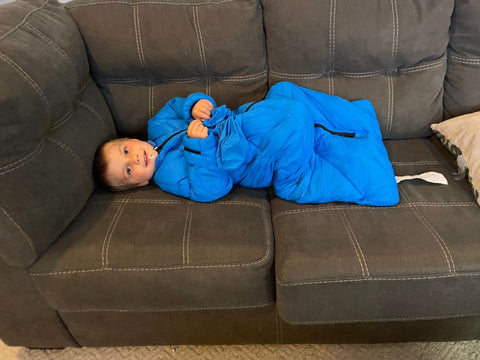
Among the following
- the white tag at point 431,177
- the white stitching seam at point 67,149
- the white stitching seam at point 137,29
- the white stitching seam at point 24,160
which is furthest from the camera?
the white stitching seam at point 137,29

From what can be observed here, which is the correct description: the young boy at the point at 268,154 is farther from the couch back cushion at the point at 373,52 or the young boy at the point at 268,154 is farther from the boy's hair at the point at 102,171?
the couch back cushion at the point at 373,52

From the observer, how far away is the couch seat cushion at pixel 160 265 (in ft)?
Answer: 3.22

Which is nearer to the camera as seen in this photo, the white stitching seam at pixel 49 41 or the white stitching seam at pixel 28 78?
the white stitching seam at pixel 28 78

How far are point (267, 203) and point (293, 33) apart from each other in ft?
2.09

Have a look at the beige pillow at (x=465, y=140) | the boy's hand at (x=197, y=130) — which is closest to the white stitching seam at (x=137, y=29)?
the boy's hand at (x=197, y=130)

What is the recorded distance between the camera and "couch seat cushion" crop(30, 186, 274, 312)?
3.22 ft

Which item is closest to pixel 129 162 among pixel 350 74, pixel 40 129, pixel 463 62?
pixel 40 129

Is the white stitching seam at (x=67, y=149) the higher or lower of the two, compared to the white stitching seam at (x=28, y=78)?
lower

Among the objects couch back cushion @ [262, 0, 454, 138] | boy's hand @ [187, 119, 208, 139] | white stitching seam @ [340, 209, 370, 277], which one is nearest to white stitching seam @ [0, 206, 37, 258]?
boy's hand @ [187, 119, 208, 139]

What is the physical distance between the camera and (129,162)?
1.22 m

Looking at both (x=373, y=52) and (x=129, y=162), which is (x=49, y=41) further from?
(x=373, y=52)

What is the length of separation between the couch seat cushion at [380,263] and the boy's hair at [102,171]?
22.5 inches

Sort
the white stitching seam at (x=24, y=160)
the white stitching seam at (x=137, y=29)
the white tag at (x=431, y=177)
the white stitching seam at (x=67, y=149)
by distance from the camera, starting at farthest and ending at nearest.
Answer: the white stitching seam at (x=137, y=29) < the white tag at (x=431, y=177) < the white stitching seam at (x=67, y=149) < the white stitching seam at (x=24, y=160)

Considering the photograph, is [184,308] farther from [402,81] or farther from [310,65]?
[402,81]
